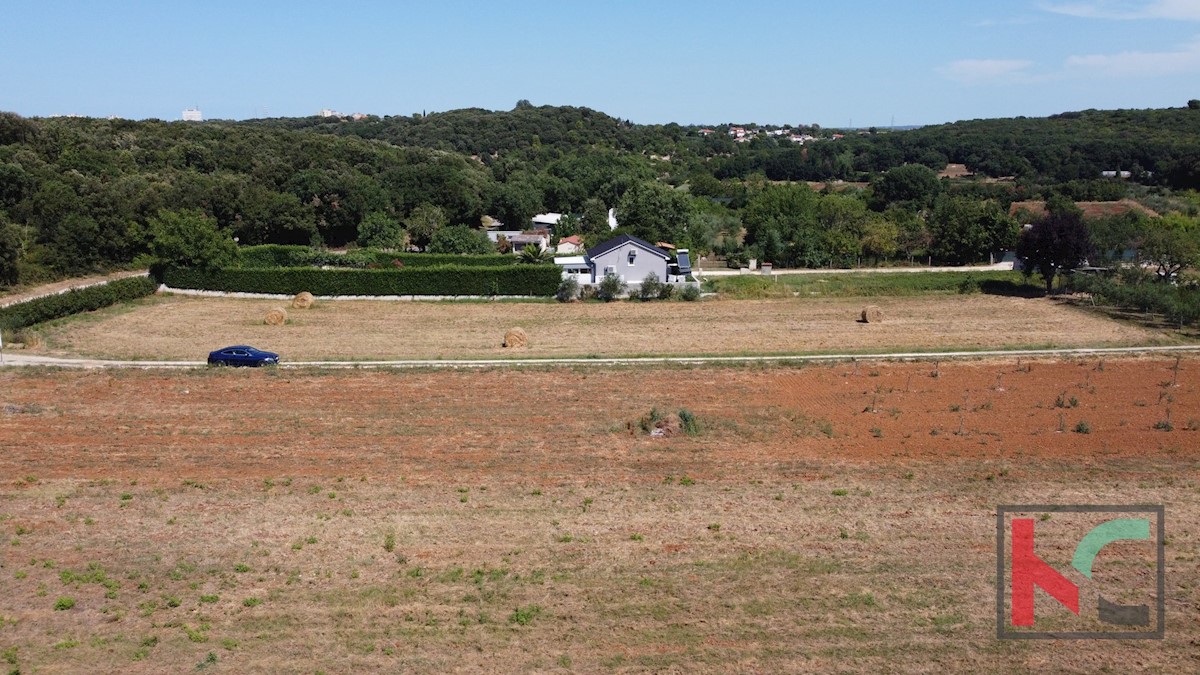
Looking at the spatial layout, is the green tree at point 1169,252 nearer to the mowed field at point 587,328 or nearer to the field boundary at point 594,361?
the mowed field at point 587,328

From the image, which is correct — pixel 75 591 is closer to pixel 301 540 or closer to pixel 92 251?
pixel 301 540

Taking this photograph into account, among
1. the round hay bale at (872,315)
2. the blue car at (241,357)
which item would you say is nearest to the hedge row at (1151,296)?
the round hay bale at (872,315)

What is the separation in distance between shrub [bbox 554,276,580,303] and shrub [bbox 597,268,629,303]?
45.2 inches

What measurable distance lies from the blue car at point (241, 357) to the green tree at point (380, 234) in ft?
93.5

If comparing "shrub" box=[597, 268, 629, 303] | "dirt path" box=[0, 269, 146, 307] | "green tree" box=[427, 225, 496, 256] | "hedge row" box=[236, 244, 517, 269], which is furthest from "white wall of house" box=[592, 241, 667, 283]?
"dirt path" box=[0, 269, 146, 307]

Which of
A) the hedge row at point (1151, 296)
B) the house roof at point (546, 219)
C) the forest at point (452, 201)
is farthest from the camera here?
the house roof at point (546, 219)

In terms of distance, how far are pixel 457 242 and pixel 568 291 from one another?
13640mm

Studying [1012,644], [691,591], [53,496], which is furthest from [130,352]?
[1012,644]

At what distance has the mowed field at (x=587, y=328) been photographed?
39438 mm

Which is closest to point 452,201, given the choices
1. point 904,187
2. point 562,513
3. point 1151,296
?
point 1151,296

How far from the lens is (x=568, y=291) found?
5134 cm

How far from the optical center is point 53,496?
23.6 metres

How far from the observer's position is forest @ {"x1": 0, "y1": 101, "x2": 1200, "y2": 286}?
55781 millimetres

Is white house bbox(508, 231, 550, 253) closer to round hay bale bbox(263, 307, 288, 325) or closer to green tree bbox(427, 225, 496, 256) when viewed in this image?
green tree bbox(427, 225, 496, 256)
